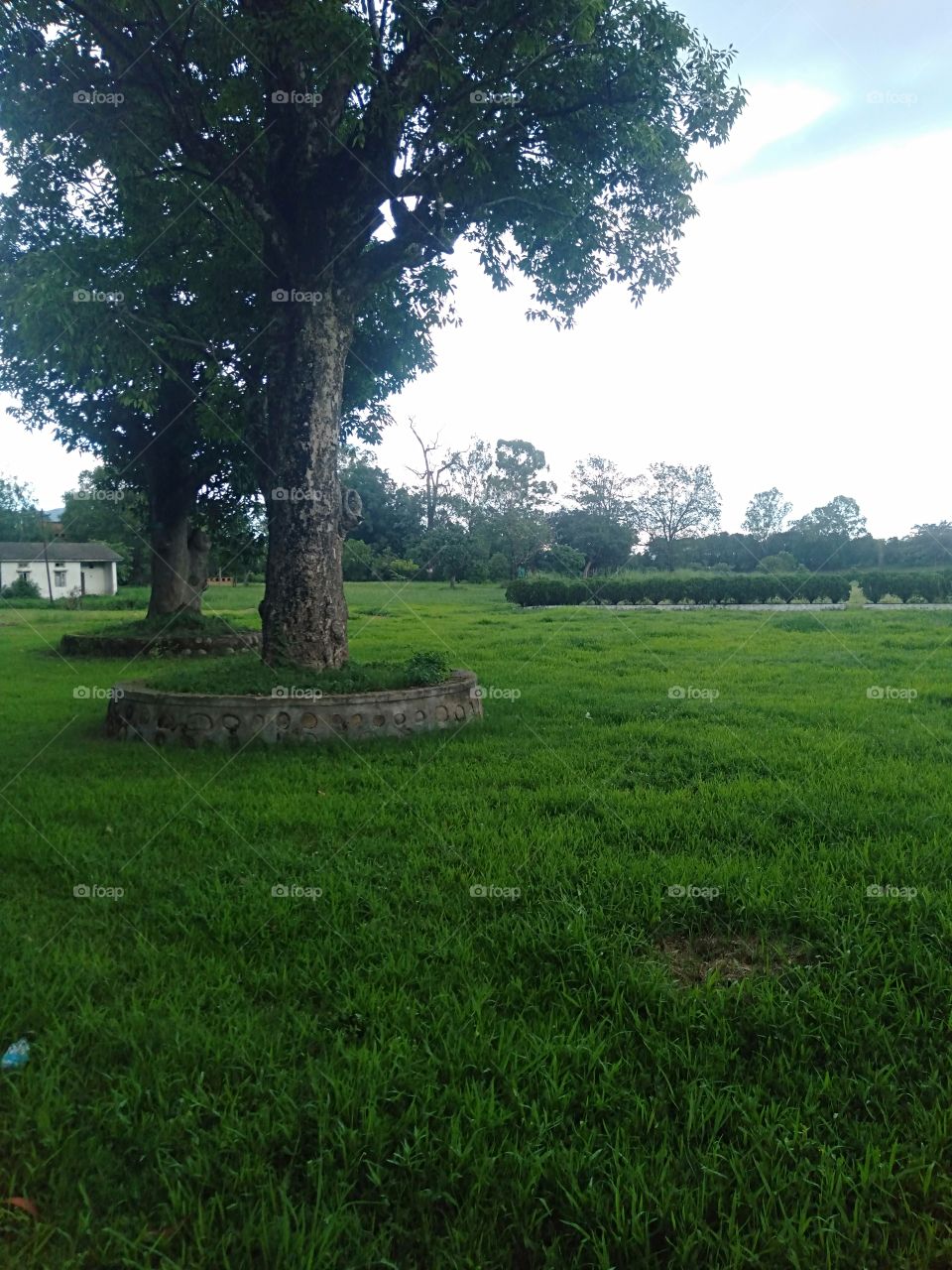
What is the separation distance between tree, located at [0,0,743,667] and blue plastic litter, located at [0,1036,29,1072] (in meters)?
5.47

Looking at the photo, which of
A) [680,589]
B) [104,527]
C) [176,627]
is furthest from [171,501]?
[104,527]

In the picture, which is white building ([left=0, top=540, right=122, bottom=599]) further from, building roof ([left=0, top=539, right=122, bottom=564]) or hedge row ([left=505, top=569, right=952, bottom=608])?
hedge row ([left=505, top=569, right=952, bottom=608])

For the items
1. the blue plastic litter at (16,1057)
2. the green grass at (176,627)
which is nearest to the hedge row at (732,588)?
the green grass at (176,627)

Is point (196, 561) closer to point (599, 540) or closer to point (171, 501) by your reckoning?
point (171, 501)

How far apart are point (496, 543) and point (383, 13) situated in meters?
28.9

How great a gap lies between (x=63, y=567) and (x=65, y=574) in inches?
21.5

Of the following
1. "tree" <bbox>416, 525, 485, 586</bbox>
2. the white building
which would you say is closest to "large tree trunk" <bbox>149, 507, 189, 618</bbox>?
"tree" <bbox>416, 525, 485, 586</bbox>

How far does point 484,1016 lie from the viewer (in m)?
2.55

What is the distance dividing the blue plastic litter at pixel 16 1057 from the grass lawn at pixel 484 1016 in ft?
0.11

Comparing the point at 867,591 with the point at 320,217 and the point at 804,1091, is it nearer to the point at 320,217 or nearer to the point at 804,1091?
the point at 320,217

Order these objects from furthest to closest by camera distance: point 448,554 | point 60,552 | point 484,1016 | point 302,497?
point 60,552 → point 448,554 → point 302,497 → point 484,1016

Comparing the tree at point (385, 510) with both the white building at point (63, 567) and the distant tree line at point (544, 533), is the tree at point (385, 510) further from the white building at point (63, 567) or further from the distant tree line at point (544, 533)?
the white building at point (63, 567)

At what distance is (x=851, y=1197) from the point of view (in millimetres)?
1887

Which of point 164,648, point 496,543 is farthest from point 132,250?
point 496,543
